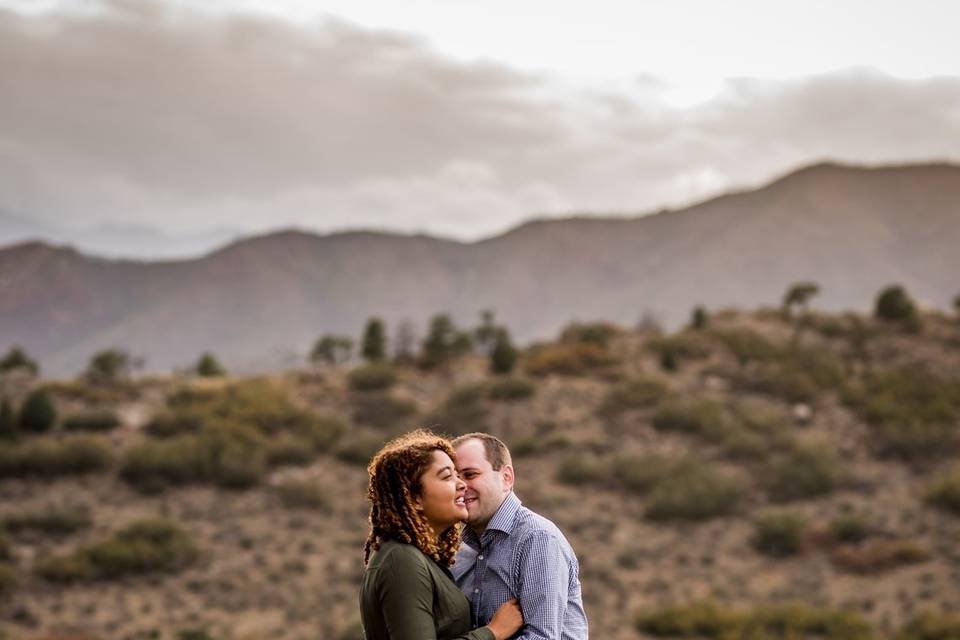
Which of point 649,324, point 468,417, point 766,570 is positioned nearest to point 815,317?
point 649,324

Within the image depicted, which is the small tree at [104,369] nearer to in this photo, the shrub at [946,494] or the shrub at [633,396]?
the shrub at [633,396]

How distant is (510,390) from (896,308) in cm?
2429

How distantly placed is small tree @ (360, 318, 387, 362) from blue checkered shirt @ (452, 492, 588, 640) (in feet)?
149

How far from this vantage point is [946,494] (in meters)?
31.7

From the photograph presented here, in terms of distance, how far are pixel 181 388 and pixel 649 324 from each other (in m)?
Result: 29.9

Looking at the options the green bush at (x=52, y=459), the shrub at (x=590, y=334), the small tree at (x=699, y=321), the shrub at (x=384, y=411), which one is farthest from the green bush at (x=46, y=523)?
the small tree at (x=699, y=321)

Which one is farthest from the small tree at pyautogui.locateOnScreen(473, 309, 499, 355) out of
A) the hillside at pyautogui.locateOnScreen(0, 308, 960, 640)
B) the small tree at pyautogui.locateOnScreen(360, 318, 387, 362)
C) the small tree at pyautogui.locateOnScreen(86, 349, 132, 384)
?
the small tree at pyautogui.locateOnScreen(86, 349, 132, 384)

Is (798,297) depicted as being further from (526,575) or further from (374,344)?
(526,575)

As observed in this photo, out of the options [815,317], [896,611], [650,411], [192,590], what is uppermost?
[815,317]

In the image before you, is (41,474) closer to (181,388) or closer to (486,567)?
(181,388)

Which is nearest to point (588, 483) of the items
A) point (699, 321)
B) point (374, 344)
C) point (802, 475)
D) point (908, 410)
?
point (802, 475)

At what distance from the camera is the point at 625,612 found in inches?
1020

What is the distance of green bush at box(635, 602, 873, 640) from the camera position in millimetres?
23312

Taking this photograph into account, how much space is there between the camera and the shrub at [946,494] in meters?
31.4
